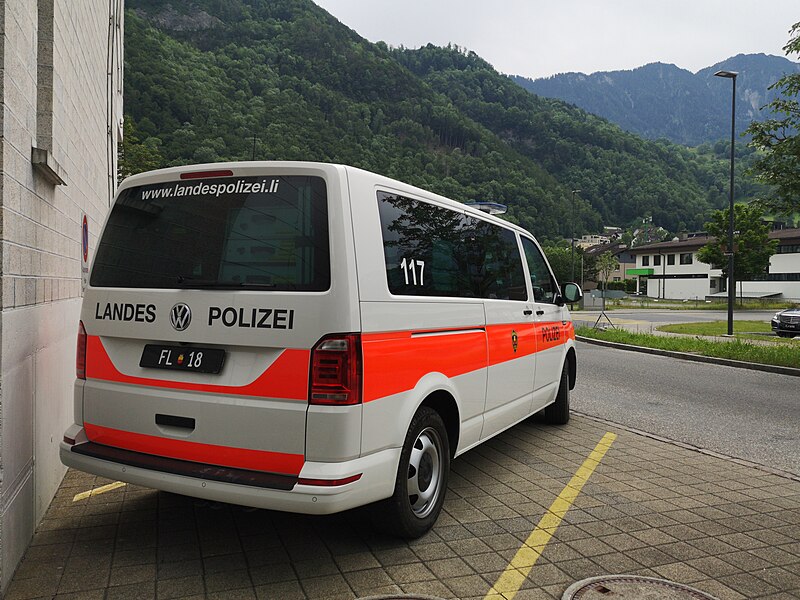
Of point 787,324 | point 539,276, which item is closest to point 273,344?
point 539,276

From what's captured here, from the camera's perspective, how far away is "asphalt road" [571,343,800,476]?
6.94 metres

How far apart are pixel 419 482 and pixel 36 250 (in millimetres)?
2631

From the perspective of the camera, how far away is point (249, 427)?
10.8 feet

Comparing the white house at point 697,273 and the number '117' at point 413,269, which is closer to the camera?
the number '117' at point 413,269

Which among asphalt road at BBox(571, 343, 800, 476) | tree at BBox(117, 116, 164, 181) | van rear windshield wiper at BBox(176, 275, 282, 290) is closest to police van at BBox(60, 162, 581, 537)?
van rear windshield wiper at BBox(176, 275, 282, 290)

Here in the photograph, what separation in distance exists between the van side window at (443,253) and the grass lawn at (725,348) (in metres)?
10.5

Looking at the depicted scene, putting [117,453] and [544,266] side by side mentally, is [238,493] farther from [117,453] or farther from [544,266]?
[544,266]

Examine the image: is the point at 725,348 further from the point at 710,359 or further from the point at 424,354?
the point at 424,354

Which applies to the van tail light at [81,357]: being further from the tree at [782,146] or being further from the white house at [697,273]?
the white house at [697,273]

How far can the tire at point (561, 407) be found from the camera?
7211 mm

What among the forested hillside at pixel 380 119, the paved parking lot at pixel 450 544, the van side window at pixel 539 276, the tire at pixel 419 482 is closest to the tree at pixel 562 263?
the forested hillside at pixel 380 119

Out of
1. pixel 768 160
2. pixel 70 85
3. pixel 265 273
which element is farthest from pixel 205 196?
pixel 768 160

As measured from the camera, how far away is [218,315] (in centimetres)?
344

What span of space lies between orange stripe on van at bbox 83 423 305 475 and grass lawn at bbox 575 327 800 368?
1293cm
